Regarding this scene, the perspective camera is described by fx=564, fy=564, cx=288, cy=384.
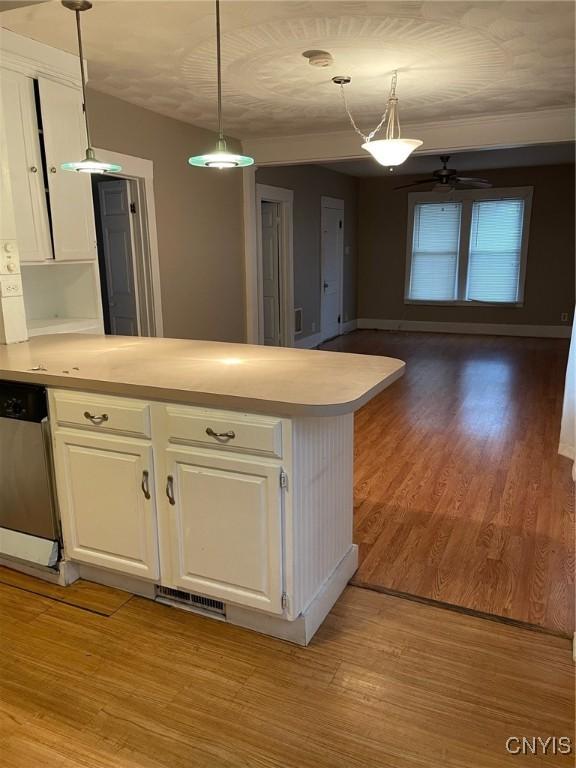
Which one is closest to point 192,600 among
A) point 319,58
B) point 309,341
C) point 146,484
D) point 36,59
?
point 146,484

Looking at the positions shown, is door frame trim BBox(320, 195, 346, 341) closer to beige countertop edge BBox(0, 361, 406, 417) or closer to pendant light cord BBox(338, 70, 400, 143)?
pendant light cord BBox(338, 70, 400, 143)

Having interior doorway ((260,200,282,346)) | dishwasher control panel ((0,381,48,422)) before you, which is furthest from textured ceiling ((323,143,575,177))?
dishwasher control panel ((0,381,48,422))

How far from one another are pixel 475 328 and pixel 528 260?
131cm

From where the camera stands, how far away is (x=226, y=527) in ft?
6.53

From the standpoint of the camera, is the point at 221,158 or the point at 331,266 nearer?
the point at 221,158

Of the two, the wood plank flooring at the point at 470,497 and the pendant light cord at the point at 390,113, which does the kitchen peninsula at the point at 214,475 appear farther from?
the pendant light cord at the point at 390,113

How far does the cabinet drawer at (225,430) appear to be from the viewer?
1834mm

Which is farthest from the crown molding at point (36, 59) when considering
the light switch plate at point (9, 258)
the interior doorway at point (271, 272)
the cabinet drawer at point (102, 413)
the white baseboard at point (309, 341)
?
the white baseboard at point (309, 341)

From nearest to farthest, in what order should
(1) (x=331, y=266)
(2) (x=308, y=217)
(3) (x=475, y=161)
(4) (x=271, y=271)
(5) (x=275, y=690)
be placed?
(5) (x=275, y=690) < (4) (x=271, y=271) < (2) (x=308, y=217) < (3) (x=475, y=161) < (1) (x=331, y=266)

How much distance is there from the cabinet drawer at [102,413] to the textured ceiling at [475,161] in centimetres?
565

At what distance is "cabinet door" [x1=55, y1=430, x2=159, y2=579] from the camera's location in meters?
2.13

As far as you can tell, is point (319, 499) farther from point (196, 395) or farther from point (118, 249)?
point (118, 249)

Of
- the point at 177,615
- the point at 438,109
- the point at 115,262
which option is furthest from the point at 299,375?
the point at 438,109

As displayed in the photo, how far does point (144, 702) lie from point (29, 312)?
2509 millimetres
